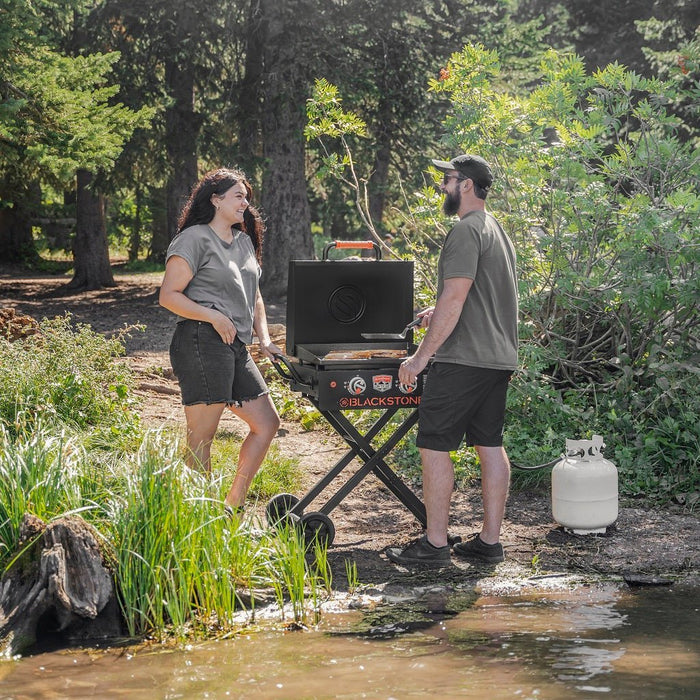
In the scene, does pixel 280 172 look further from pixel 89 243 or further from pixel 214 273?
pixel 214 273

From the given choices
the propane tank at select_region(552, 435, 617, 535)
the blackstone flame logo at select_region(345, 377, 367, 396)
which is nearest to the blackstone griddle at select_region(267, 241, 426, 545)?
the blackstone flame logo at select_region(345, 377, 367, 396)

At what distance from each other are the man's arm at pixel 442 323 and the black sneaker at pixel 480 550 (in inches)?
43.3

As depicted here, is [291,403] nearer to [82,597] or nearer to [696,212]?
[696,212]

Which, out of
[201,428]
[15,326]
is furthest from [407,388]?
[15,326]

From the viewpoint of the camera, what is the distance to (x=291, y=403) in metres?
9.76

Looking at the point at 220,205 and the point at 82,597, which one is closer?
the point at 82,597

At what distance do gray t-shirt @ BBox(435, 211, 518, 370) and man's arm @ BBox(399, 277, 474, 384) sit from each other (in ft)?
0.22

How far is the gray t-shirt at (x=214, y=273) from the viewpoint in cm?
551

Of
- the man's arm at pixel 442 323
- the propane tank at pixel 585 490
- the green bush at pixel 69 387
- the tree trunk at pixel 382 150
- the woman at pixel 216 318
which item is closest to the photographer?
the man's arm at pixel 442 323

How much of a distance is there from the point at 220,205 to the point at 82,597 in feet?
7.07

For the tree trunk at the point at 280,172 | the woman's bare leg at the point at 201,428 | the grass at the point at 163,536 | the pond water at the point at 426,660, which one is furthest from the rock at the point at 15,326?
the tree trunk at the point at 280,172

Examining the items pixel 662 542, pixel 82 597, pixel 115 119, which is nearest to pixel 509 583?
pixel 662 542

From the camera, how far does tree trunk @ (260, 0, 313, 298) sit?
17141 millimetres

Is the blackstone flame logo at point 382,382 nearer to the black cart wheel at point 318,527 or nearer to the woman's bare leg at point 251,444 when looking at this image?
the woman's bare leg at point 251,444
